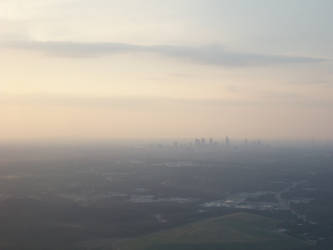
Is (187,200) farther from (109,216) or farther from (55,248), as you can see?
(55,248)

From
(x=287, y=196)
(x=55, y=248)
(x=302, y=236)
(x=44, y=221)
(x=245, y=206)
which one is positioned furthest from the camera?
(x=287, y=196)

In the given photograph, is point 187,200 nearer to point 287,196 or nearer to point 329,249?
point 287,196

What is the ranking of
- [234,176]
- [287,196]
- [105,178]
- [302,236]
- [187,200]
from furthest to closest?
1. [234,176]
2. [105,178]
3. [287,196]
4. [187,200]
5. [302,236]

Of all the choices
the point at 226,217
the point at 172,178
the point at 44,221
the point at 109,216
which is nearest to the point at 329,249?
the point at 226,217

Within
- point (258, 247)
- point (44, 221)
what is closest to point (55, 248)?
point (44, 221)

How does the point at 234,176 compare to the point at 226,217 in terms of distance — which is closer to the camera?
the point at 226,217

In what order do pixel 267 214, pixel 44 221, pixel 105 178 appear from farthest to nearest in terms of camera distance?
pixel 105 178, pixel 267 214, pixel 44 221
